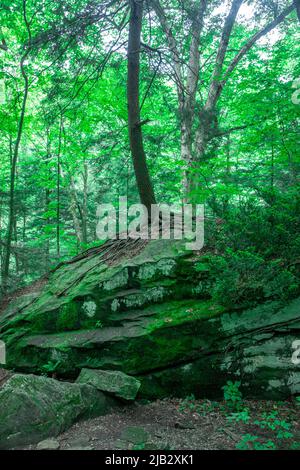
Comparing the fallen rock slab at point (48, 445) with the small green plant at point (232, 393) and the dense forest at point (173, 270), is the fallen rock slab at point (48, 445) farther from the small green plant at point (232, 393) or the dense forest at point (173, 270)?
the small green plant at point (232, 393)

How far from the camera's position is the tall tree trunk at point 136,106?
6.47 meters

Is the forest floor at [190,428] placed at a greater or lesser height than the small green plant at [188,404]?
greater

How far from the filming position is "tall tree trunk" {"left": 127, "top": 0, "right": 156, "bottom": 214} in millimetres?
6469

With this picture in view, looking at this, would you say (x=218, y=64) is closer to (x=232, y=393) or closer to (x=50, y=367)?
(x=232, y=393)

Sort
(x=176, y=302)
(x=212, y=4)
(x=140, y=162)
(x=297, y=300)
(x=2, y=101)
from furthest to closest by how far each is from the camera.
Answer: (x=2, y=101)
(x=140, y=162)
(x=212, y=4)
(x=176, y=302)
(x=297, y=300)

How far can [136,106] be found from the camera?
7.10 metres

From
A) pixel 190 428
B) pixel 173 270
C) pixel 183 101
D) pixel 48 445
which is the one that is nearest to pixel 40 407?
pixel 48 445

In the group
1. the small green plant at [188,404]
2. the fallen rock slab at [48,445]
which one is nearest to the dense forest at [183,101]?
the small green plant at [188,404]

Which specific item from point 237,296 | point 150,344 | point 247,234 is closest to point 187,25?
point 247,234

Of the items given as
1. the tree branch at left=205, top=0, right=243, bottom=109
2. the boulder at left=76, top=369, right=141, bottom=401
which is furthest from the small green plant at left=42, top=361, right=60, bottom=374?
the tree branch at left=205, top=0, right=243, bottom=109

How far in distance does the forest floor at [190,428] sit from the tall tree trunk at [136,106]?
4557mm

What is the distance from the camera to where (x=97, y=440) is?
371cm

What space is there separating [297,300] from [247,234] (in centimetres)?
132
